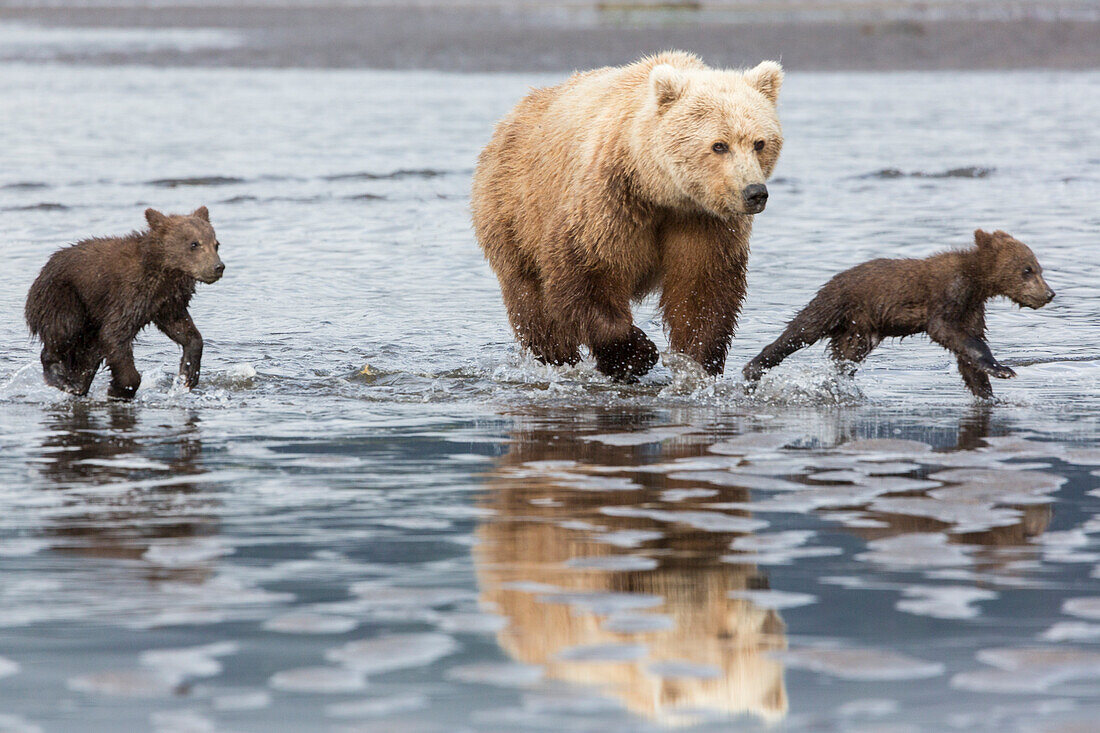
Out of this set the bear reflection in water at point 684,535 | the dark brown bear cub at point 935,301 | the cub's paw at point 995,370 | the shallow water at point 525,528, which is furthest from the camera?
the dark brown bear cub at point 935,301

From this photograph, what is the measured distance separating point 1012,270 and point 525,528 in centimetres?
343

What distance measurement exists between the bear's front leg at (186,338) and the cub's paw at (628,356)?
6.18 ft

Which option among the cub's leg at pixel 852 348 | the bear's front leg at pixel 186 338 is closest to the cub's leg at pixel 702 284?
the cub's leg at pixel 852 348

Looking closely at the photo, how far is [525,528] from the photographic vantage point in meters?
4.77

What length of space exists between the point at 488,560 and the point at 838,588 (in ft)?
3.14

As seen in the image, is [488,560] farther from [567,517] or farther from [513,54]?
[513,54]

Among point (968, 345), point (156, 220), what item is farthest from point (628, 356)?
point (156, 220)

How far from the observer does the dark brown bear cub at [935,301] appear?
286 inches

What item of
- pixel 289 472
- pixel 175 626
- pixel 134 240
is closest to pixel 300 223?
pixel 134 240

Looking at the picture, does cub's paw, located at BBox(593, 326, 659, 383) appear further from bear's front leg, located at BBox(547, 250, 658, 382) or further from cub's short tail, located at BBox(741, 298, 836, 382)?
cub's short tail, located at BBox(741, 298, 836, 382)

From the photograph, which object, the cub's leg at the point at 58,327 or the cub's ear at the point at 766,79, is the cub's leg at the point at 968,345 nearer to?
the cub's ear at the point at 766,79

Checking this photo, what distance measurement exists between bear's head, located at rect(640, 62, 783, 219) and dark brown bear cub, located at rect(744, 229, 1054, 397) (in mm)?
811

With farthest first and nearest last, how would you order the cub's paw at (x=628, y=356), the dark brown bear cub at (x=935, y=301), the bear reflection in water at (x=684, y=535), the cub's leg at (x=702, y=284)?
the cub's paw at (x=628, y=356) < the cub's leg at (x=702, y=284) < the dark brown bear cub at (x=935, y=301) < the bear reflection in water at (x=684, y=535)

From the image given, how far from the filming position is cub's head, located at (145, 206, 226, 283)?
714 centimetres
